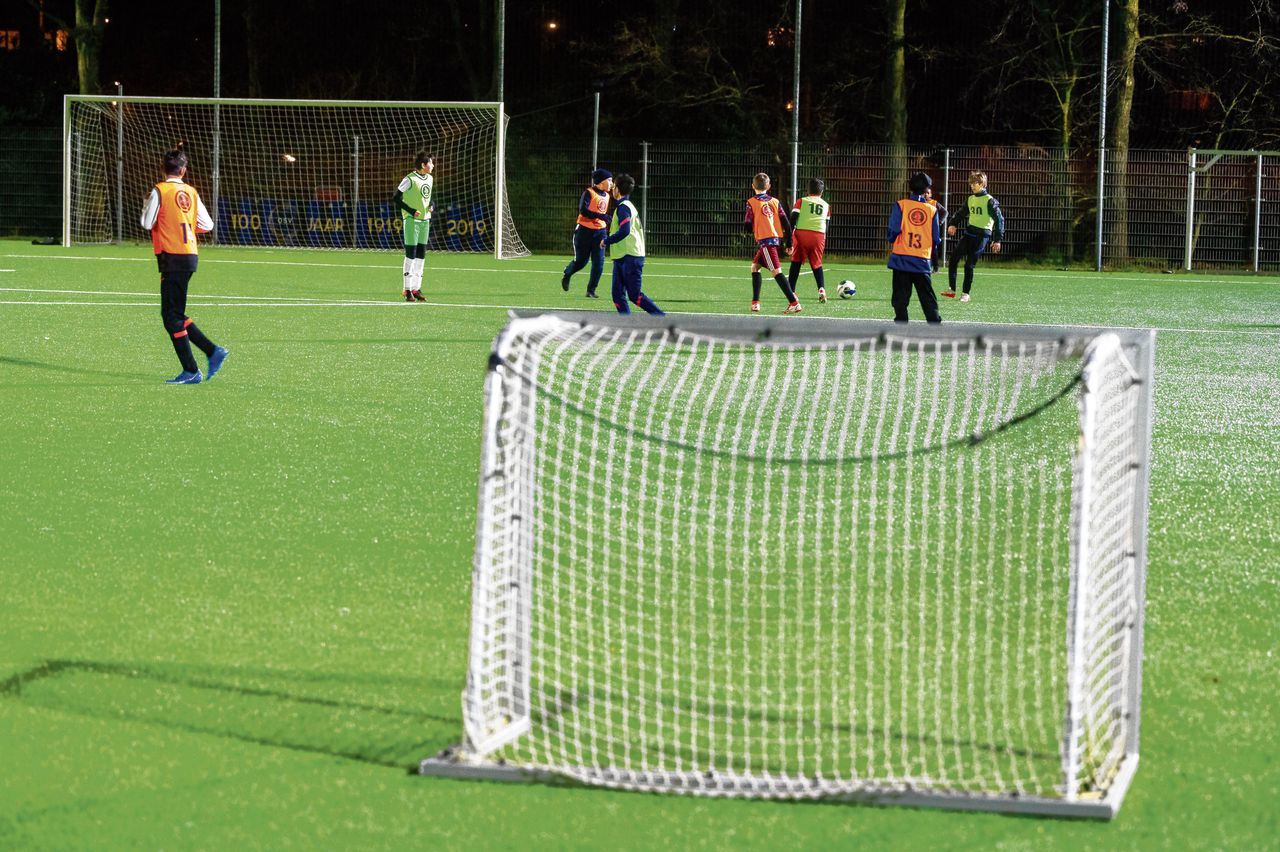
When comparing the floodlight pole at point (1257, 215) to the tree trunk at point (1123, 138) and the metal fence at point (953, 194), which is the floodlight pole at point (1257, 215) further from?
the tree trunk at point (1123, 138)

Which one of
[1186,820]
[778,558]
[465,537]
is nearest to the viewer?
[1186,820]

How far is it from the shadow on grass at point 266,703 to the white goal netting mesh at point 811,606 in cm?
28

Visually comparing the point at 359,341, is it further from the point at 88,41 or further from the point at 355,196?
the point at 88,41

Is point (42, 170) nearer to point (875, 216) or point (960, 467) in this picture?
point (875, 216)

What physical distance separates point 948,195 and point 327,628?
29.3m

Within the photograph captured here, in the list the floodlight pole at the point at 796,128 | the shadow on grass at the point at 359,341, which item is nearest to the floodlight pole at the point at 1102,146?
the floodlight pole at the point at 796,128

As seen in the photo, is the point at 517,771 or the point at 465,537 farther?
the point at 465,537

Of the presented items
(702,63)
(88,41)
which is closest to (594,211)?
(702,63)

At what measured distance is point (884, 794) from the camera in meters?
3.79

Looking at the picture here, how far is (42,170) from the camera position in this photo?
36.5 m

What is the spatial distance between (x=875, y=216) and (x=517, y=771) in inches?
1215

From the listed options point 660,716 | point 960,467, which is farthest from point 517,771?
point 960,467

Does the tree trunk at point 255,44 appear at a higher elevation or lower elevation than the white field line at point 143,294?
higher

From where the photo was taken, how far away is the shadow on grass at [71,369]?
12.6 meters
